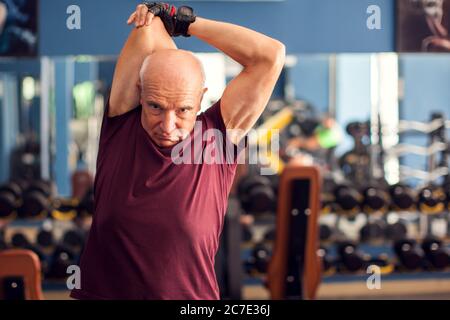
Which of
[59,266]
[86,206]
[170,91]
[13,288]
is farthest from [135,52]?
[86,206]

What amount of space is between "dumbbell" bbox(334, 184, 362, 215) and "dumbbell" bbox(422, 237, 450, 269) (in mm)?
371

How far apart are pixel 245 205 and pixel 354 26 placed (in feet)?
7.70

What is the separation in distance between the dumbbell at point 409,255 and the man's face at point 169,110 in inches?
101

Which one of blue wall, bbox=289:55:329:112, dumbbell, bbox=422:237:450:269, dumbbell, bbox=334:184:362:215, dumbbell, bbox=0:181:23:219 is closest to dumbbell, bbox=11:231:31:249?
dumbbell, bbox=0:181:23:219

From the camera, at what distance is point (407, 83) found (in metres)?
7.41

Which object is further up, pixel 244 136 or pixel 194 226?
pixel 244 136

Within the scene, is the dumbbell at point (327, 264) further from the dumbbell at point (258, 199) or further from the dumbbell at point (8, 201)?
the dumbbell at point (8, 201)

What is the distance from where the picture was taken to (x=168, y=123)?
1.16m

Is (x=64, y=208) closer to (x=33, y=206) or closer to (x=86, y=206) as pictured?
(x=86, y=206)

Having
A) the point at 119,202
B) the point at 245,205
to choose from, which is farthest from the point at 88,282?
the point at 245,205

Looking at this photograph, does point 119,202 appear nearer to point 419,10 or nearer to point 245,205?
point 419,10

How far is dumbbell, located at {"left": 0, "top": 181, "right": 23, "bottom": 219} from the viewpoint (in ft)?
11.3

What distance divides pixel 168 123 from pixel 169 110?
20 mm

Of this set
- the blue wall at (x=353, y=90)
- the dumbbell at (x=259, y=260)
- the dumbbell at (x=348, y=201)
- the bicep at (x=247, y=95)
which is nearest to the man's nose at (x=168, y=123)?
the bicep at (x=247, y=95)
